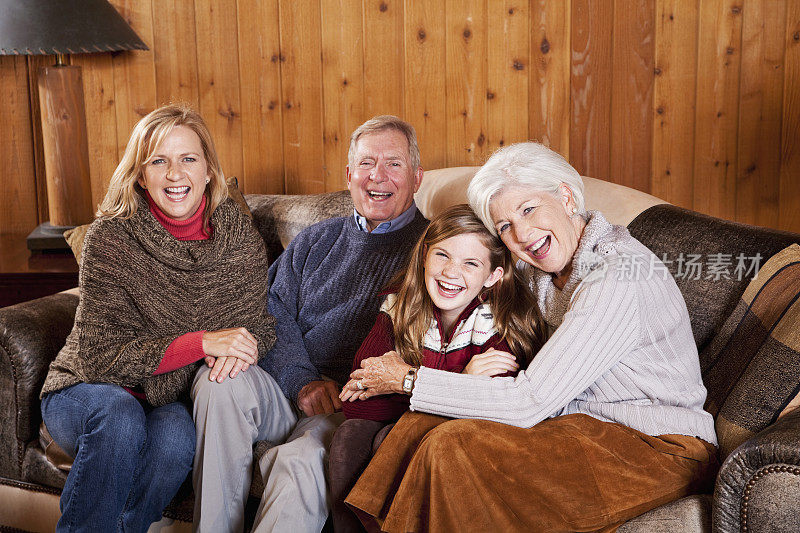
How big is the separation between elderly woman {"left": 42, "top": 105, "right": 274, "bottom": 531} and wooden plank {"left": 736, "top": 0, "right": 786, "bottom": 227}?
1.65 meters

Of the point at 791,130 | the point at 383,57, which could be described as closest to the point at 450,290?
the point at 383,57

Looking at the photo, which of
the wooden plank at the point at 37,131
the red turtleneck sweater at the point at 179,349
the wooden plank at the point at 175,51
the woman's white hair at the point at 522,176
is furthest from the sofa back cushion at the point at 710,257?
the wooden plank at the point at 37,131

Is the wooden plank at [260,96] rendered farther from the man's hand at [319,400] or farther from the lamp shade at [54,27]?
the man's hand at [319,400]

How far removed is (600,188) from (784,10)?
0.98 m

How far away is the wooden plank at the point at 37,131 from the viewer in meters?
3.10

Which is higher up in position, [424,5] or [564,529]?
[424,5]

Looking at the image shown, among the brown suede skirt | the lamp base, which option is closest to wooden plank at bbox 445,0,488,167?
the lamp base

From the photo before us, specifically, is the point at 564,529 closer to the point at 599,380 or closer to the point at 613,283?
the point at 599,380

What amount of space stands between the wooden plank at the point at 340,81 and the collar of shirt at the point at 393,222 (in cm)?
76

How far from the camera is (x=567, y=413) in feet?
5.27

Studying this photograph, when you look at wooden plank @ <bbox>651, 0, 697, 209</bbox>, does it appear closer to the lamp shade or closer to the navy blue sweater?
the navy blue sweater

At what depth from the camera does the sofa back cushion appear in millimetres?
1722

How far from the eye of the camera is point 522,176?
1.66m

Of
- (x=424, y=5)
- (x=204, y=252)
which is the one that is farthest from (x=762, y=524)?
(x=424, y=5)
